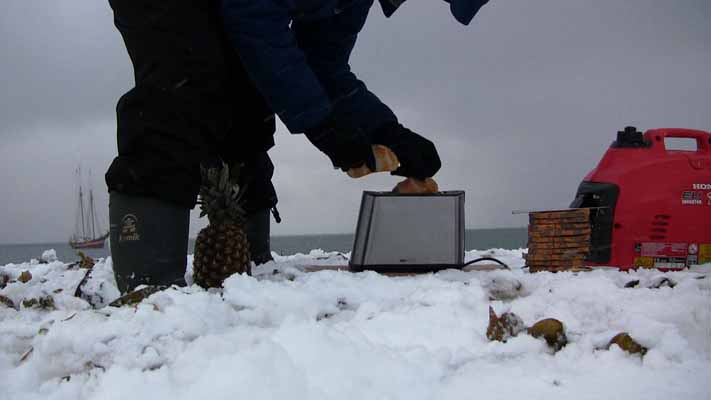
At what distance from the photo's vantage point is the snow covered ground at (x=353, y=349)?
3.00ft

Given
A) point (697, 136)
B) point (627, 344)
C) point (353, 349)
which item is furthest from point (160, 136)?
point (697, 136)

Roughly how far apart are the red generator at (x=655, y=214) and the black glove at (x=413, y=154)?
88 cm

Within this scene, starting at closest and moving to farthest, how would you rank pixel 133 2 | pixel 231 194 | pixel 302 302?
pixel 302 302, pixel 133 2, pixel 231 194

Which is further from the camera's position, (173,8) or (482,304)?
(173,8)

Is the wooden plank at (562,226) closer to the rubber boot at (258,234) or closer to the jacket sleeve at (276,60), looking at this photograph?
the jacket sleeve at (276,60)

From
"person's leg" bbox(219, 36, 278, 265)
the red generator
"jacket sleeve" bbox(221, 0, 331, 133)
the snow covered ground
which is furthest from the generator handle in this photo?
"person's leg" bbox(219, 36, 278, 265)

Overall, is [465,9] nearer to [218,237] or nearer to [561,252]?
[561,252]

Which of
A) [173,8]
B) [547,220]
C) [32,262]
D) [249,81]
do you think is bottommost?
[32,262]

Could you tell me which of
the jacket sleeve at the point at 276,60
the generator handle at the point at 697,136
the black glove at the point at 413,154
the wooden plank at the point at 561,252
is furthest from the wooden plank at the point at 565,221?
the jacket sleeve at the point at 276,60

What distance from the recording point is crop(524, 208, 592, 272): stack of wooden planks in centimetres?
252

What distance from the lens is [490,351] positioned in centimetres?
111

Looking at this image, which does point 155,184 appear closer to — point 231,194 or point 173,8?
point 231,194

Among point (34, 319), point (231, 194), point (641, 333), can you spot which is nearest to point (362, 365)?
point (641, 333)

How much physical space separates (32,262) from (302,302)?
10.1 feet
